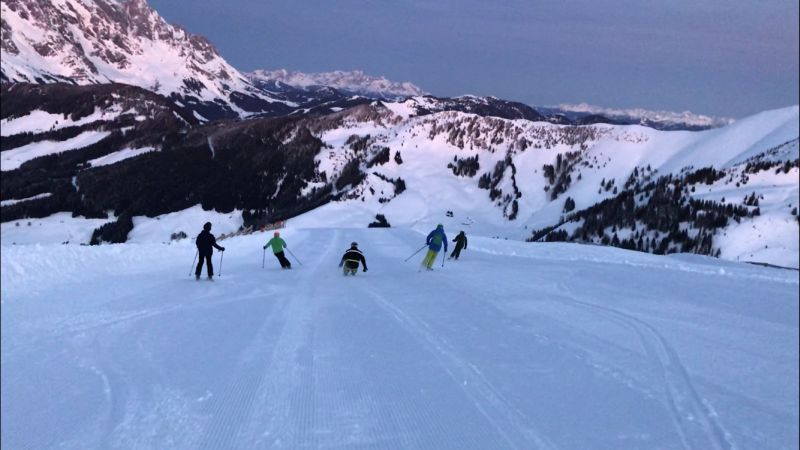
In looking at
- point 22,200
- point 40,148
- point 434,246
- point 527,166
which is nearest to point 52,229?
point 22,200

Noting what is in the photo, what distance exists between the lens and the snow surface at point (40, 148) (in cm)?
18112

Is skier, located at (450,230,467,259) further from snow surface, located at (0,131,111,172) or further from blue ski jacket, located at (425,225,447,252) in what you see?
snow surface, located at (0,131,111,172)

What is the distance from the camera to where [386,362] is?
25.0ft

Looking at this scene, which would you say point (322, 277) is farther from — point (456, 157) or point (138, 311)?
point (456, 157)

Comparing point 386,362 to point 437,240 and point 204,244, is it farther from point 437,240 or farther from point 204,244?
point 437,240

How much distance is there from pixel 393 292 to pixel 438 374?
6485 mm

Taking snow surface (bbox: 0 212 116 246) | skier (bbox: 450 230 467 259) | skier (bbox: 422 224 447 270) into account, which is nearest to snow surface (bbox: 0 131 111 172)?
snow surface (bbox: 0 212 116 246)

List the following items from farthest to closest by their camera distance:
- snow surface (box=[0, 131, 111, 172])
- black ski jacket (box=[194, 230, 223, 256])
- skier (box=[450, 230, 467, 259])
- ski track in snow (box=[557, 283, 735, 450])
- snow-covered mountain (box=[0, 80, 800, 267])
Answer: snow surface (box=[0, 131, 111, 172]) → snow-covered mountain (box=[0, 80, 800, 267]) → skier (box=[450, 230, 467, 259]) → black ski jacket (box=[194, 230, 223, 256]) → ski track in snow (box=[557, 283, 735, 450])

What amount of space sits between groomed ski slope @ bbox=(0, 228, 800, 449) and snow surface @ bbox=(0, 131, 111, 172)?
21021cm

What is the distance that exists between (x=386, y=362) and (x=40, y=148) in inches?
9192

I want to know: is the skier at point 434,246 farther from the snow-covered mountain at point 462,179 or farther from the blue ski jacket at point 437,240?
the snow-covered mountain at point 462,179

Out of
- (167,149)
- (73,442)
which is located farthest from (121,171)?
(73,442)

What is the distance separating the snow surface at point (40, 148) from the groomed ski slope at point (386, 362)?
690ft

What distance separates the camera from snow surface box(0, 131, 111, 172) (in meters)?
181
